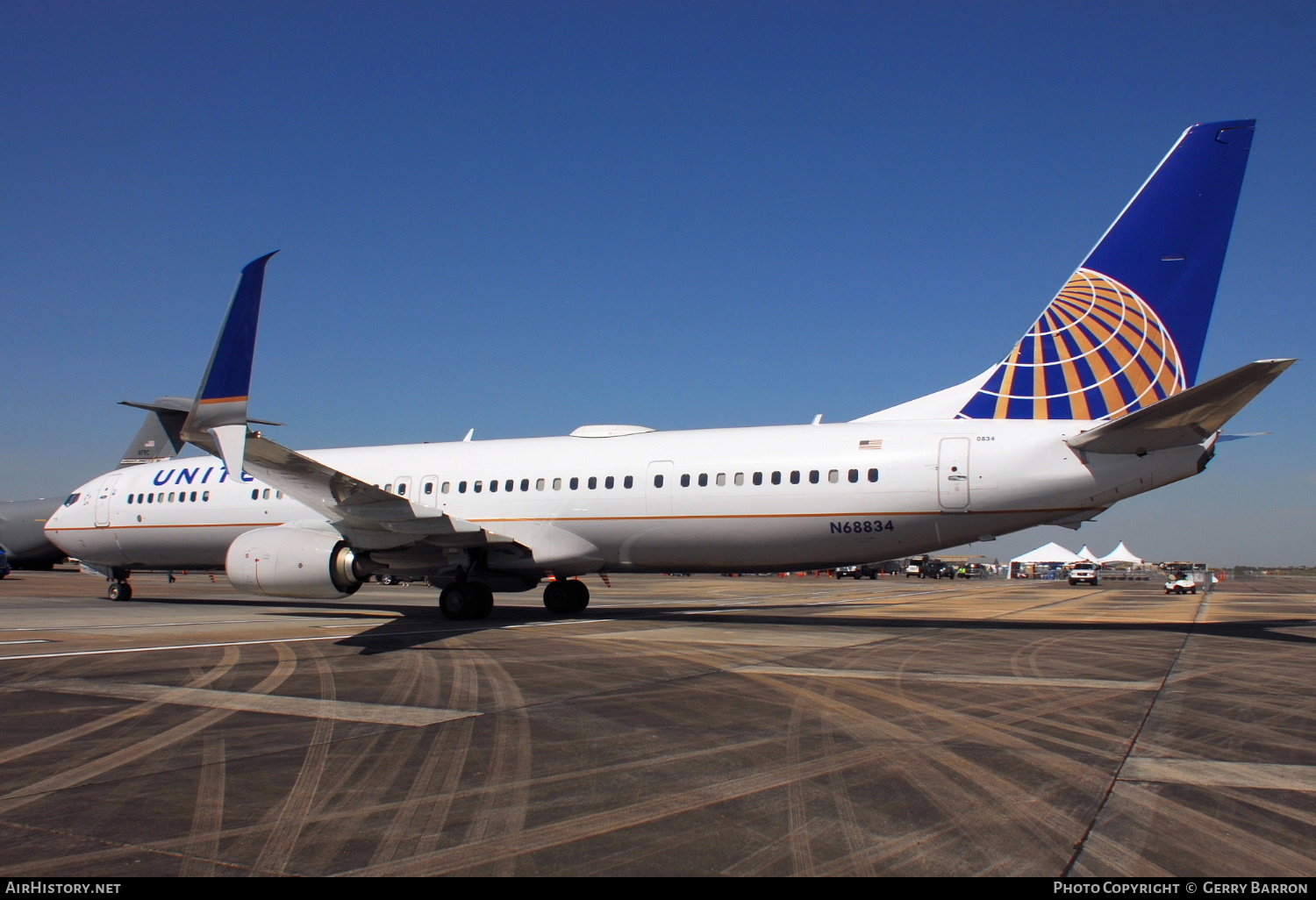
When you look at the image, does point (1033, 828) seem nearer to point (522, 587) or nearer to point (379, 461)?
point (522, 587)

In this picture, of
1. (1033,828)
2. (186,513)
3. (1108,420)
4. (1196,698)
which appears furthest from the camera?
(186,513)

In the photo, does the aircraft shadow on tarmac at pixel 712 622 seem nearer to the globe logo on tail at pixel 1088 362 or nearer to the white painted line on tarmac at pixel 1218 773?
the globe logo on tail at pixel 1088 362

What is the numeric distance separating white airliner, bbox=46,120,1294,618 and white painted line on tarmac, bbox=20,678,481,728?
13.4 feet

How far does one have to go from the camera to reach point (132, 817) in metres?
4.29

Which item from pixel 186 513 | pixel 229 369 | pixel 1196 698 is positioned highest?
pixel 229 369

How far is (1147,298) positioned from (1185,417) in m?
2.97

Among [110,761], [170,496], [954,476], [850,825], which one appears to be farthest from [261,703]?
[170,496]

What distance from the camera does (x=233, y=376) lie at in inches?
478

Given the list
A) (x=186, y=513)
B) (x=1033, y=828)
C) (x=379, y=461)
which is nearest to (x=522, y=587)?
(x=379, y=461)

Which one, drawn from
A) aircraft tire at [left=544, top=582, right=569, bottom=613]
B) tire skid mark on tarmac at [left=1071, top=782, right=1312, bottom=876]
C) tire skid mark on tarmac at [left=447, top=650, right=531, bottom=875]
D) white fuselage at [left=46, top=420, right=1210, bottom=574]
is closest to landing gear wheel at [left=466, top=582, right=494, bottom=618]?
white fuselage at [left=46, top=420, right=1210, bottom=574]

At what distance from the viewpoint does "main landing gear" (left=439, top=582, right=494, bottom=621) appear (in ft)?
54.9

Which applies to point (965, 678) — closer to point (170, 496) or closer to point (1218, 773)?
point (1218, 773)

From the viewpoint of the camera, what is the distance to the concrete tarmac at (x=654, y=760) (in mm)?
3775
